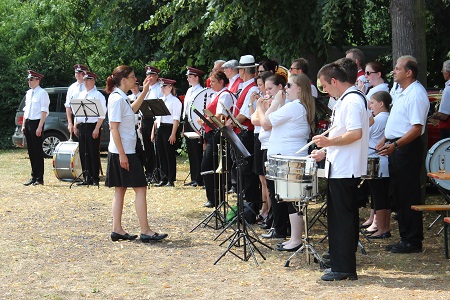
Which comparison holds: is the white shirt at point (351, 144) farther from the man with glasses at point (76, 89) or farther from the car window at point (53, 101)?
the car window at point (53, 101)

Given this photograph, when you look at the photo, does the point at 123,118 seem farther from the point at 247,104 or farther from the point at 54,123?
the point at 54,123

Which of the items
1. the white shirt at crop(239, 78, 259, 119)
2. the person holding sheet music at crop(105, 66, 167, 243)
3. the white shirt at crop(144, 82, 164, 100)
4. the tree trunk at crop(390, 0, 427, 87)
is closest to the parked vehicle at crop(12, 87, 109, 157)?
the white shirt at crop(144, 82, 164, 100)

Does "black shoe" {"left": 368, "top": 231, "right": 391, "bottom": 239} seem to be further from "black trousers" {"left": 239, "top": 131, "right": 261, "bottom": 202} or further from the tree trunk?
the tree trunk

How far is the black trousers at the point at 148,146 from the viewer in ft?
54.6

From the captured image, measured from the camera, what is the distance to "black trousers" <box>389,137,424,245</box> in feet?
29.8

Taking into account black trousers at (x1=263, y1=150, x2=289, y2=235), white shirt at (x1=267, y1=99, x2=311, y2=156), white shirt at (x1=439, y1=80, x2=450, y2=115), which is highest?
white shirt at (x1=439, y1=80, x2=450, y2=115)

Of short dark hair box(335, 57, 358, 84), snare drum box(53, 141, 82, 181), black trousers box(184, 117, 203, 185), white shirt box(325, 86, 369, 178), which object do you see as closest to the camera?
white shirt box(325, 86, 369, 178)

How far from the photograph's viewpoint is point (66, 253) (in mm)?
9500

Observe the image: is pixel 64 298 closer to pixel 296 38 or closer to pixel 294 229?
pixel 294 229

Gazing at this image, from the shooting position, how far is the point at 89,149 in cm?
1622

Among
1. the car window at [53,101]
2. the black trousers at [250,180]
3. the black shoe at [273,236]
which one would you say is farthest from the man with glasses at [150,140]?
the car window at [53,101]

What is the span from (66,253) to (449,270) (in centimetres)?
409

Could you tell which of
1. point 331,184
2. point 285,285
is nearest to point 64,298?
point 285,285

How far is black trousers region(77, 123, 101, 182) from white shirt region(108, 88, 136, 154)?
624 cm
